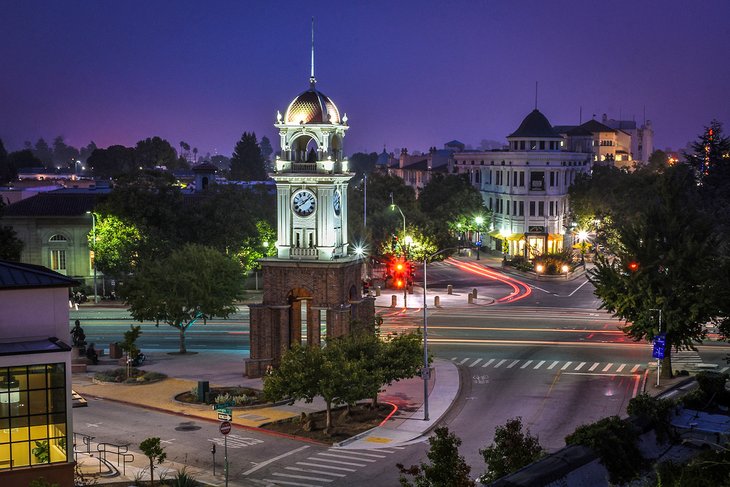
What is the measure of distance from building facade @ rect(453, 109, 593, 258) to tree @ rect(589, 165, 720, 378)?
58.7m

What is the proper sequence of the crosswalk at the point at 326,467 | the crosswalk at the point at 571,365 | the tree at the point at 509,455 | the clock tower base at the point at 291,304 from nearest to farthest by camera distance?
the tree at the point at 509,455
the crosswalk at the point at 326,467
the clock tower base at the point at 291,304
the crosswalk at the point at 571,365

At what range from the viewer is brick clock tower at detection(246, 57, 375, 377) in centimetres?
5188

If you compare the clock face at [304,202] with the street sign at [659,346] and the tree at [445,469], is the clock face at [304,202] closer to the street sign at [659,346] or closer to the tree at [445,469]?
the street sign at [659,346]

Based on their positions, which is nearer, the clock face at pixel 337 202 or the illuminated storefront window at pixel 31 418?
the illuminated storefront window at pixel 31 418

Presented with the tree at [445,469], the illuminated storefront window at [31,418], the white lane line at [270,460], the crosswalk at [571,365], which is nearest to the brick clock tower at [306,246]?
the crosswalk at [571,365]

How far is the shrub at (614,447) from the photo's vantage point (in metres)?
22.9

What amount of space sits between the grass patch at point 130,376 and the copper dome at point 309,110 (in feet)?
50.9

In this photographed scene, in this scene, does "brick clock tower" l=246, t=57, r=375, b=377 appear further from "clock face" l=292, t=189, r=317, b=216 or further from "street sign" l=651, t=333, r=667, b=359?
"street sign" l=651, t=333, r=667, b=359

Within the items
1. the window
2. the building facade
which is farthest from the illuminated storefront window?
the building facade

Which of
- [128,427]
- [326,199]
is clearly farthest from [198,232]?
[128,427]

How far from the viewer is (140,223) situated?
8525cm

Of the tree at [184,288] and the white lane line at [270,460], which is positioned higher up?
the tree at [184,288]

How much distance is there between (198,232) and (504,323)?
101ft

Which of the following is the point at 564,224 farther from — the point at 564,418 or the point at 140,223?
the point at 564,418
